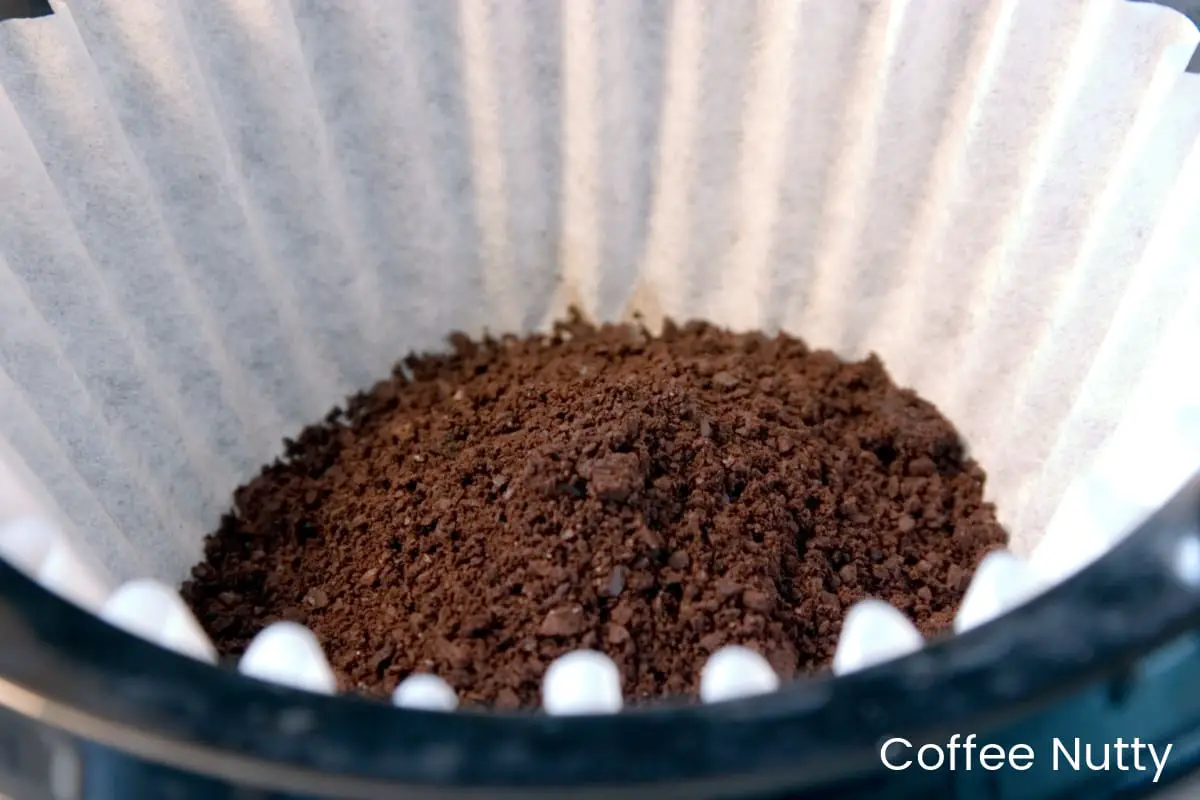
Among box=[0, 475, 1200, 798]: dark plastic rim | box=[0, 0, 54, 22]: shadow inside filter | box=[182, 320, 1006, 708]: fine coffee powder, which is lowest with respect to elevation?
box=[0, 475, 1200, 798]: dark plastic rim

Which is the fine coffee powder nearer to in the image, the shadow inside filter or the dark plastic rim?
the dark plastic rim

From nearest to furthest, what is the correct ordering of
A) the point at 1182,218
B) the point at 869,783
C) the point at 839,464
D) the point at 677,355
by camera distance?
1. the point at 869,783
2. the point at 1182,218
3. the point at 839,464
4. the point at 677,355

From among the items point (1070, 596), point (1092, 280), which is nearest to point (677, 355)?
point (1092, 280)

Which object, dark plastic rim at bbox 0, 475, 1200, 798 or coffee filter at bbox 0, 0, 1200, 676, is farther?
coffee filter at bbox 0, 0, 1200, 676

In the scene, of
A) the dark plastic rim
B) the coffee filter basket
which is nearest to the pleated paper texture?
the coffee filter basket

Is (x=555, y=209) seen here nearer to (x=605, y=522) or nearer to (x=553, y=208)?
(x=553, y=208)

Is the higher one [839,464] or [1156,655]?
[839,464]

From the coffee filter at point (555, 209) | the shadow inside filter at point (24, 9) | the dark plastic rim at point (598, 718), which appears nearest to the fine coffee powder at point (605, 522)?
the coffee filter at point (555, 209)

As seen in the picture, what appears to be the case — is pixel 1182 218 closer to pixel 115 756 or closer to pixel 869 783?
pixel 869 783
